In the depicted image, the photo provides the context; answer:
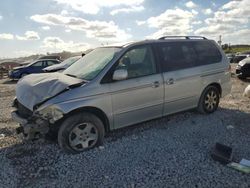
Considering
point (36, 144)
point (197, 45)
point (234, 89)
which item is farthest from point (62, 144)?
point (234, 89)

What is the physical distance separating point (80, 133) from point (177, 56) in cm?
263

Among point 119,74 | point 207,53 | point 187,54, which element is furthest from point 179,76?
point 119,74

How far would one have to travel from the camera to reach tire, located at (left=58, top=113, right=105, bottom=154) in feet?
13.6

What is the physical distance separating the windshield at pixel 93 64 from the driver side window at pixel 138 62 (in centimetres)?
23

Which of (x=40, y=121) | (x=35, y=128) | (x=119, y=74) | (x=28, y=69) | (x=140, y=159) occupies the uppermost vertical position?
(x=119, y=74)

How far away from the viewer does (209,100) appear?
245 inches

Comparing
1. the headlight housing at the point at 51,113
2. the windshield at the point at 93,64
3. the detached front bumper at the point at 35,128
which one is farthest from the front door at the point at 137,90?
the detached front bumper at the point at 35,128

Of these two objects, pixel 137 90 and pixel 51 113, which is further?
pixel 137 90

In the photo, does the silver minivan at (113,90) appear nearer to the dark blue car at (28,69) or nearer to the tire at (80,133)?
the tire at (80,133)

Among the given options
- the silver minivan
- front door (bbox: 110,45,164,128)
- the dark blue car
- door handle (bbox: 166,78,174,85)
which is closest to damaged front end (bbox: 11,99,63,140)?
the silver minivan

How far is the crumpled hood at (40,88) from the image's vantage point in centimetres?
411

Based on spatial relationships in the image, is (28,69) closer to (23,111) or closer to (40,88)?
(23,111)

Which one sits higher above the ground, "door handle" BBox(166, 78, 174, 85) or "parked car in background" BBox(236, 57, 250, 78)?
"door handle" BBox(166, 78, 174, 85)

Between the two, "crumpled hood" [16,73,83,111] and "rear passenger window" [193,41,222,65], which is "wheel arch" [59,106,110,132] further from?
"rear passenger window" [193,41,222,65]
